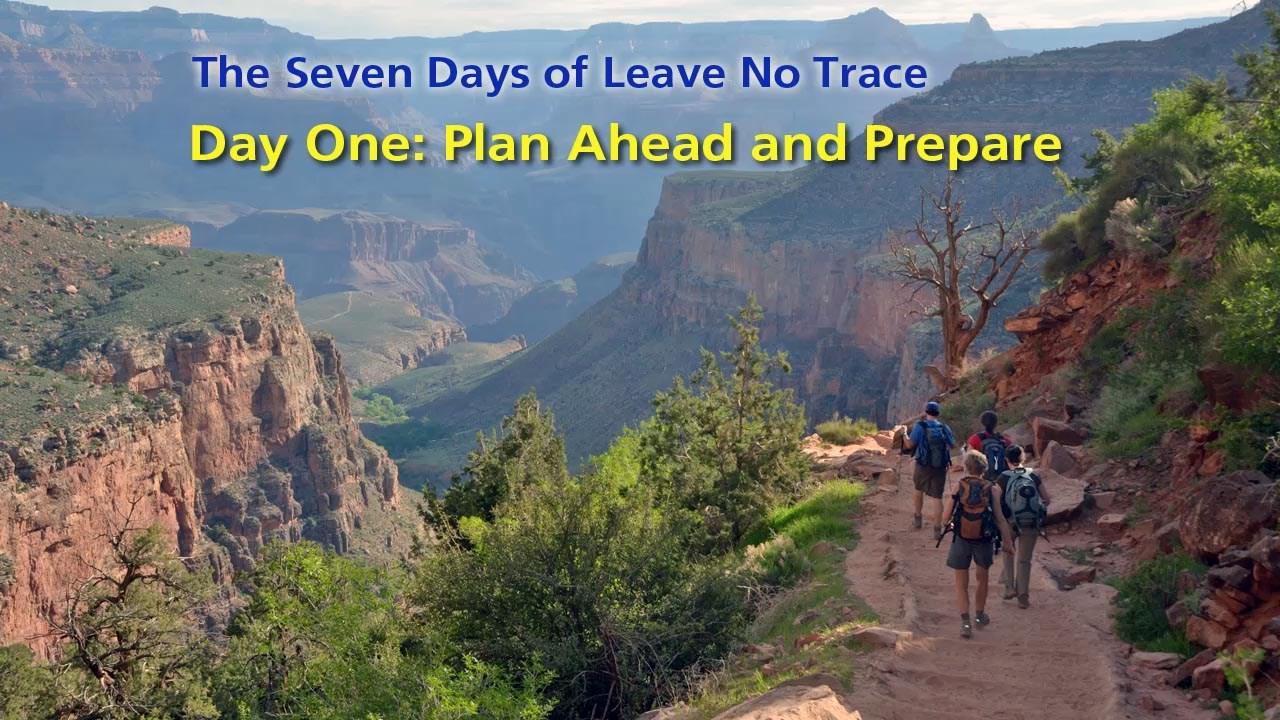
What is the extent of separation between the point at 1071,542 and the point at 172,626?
15.8 metres

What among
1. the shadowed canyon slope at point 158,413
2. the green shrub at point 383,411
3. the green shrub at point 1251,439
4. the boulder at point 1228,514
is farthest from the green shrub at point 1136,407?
the green shrub at point 383,411

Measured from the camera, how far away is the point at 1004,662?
37.1 ft

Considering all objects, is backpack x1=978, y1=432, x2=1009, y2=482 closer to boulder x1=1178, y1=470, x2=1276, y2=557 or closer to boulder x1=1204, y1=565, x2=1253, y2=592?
boulder x1=1178, y1=470, x2=1276, y2=557

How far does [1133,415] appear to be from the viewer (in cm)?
1700

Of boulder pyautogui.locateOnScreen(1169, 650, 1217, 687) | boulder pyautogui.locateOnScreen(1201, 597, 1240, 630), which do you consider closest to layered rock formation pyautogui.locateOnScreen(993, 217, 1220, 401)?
boulder pyautogui.locateOnScreen(1201, 597, 1240, 630)

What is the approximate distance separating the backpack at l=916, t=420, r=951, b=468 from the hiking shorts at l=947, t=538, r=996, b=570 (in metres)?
3.33

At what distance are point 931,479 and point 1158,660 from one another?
214 inches

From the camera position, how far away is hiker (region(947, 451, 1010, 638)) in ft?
39.4

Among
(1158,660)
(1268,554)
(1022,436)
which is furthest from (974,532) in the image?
(1022,436)

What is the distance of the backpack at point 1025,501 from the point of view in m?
12.1

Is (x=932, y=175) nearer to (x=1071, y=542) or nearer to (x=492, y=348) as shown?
(x=1071, y=542)

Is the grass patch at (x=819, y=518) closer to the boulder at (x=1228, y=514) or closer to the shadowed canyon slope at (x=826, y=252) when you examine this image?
the boulder at (x=1228, y=514)

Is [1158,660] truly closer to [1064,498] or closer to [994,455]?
[994,455]

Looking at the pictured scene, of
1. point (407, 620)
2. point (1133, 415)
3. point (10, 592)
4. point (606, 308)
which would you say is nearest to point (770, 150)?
point (1133, 415)
